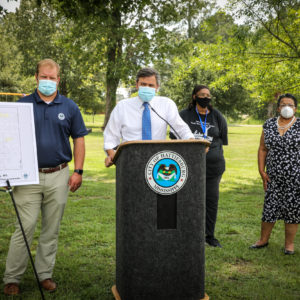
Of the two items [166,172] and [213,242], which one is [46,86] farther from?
[213,242]

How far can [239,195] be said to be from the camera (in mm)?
8898

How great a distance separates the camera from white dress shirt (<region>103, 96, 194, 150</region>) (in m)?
3.31

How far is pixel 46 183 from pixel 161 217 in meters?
1.29

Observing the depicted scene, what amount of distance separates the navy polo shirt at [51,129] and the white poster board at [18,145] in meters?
0.21

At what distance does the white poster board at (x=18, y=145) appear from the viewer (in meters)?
3.12

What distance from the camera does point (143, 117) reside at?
10.8 feet

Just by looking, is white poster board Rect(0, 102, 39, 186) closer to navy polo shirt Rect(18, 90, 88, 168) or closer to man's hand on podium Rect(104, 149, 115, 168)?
navy polo shirt Rect(18, 90, 88, 168)

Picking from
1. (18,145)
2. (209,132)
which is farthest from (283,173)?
(18,145)

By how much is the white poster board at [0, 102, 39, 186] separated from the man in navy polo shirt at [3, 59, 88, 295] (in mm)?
220

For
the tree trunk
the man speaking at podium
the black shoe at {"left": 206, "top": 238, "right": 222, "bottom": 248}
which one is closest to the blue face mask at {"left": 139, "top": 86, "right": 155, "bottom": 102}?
the man speaking at podium

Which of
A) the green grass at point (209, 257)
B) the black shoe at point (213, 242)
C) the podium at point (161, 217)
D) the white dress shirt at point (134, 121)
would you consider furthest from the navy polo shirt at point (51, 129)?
the black shoe at point (213, 242)

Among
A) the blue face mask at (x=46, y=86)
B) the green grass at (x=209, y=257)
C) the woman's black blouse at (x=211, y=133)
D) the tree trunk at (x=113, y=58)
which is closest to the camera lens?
the blue face mask at (x=46, y=86)

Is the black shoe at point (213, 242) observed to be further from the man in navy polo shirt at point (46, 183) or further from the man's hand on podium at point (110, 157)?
the man's hand on podium at point (110, 157)

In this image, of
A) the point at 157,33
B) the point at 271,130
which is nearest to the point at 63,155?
the point at 271,130
